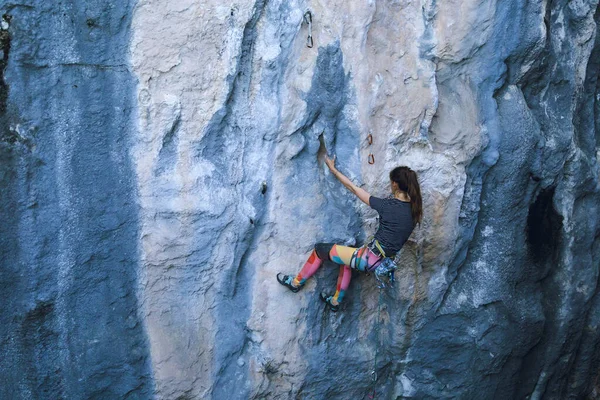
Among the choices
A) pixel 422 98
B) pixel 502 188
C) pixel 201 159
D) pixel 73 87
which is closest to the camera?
pixel 73 87

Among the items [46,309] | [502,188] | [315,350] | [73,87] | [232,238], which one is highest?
[73,87]

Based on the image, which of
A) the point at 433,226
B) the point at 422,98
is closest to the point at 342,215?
the point at 433,226

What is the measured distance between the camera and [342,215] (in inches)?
165

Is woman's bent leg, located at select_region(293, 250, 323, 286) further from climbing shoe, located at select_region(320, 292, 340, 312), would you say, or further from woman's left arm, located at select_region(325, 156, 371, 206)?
woman's left arm, located at select_region(325, 156, 371, 206)

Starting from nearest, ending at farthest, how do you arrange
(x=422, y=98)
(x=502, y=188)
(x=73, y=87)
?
(x=73, y=87), (x=422, y=98), (x=502, y=188)

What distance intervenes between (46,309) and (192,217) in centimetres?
88

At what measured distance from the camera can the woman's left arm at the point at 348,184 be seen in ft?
12.8

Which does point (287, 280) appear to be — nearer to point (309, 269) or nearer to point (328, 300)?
point (309, 269)

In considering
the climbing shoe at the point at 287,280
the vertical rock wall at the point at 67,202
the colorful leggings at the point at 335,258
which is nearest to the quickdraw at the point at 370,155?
the colorful leggings at the point at 335,258

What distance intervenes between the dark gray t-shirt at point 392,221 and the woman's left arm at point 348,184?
0.04 metres

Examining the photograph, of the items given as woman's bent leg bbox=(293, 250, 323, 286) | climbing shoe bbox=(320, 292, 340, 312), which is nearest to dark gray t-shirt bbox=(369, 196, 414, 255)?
woman's bent leg bbox=(293, 250, 323, 286)

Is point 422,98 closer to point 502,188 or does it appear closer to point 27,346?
point 502,188

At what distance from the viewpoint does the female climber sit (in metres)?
3.89

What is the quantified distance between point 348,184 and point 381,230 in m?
0.33
